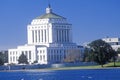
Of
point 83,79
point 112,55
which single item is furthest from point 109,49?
point 83,79

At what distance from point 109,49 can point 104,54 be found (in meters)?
3.09

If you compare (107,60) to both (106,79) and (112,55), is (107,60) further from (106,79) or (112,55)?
(106,79)

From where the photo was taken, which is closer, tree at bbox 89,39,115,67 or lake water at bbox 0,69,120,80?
lake water at bbox 0,69,120,80

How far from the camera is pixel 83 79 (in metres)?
109

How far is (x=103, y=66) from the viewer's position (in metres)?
186

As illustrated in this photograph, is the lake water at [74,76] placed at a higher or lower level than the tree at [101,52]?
lower

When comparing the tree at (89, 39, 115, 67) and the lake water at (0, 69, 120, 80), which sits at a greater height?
the tree at (89, 39, 115, 67)

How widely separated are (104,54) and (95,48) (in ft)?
10.2

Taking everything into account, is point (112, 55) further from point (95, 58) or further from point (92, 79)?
point (92, 79)

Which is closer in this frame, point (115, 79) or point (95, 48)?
point (115, 79)

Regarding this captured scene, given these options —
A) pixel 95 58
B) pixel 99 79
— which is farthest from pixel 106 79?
pixel 95 58

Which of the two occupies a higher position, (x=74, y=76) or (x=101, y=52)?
(x=101, y=52)

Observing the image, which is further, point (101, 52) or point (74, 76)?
point (101, 52)

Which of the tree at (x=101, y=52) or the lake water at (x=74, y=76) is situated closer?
the lake water at (x=74, y=76)
